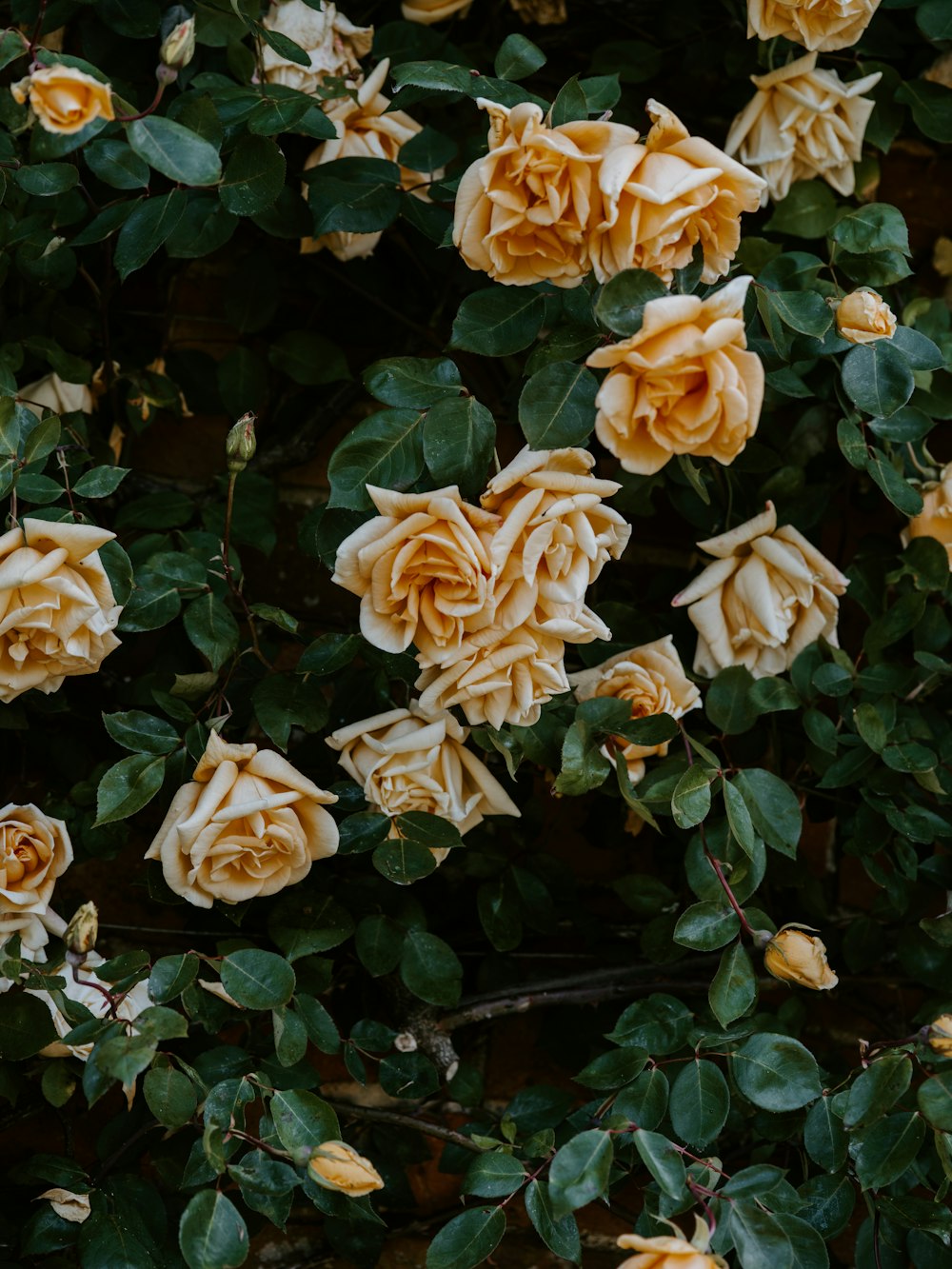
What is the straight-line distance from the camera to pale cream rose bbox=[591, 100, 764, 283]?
2.27 feet

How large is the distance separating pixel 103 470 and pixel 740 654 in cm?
52

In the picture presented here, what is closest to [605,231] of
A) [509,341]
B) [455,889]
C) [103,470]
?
[509,341]

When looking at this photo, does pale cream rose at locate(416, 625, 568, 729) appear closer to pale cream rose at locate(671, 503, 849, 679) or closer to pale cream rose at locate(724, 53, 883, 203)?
pale cream rose at locate(671, 503, 849, 679)

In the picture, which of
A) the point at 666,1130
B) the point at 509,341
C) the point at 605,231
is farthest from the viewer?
the point at 666,1130

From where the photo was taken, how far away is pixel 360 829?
0.88 meters

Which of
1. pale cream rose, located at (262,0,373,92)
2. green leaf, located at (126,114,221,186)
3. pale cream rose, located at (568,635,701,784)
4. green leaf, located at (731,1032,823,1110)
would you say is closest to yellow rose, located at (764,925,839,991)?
green leaf, located at (731,1032,823,1110)

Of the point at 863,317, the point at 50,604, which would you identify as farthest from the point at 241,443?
the point at 863,317

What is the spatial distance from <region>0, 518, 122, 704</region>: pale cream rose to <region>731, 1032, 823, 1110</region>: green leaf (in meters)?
0.51

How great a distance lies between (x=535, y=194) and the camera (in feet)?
2.35

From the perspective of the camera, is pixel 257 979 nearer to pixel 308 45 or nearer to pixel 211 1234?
pixel 211 1234

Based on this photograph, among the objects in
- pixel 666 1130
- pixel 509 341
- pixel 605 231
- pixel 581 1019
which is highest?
pixel 605 231

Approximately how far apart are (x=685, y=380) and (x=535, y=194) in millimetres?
142

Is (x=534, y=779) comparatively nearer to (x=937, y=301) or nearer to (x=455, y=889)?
(x=455, y=889)

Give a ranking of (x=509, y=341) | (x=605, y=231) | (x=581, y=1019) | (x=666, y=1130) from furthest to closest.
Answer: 1. (x=581, y=1019)
2. (x=666, y=1130)
3. (x=509, y=341)
4. (x=605, y=231)
